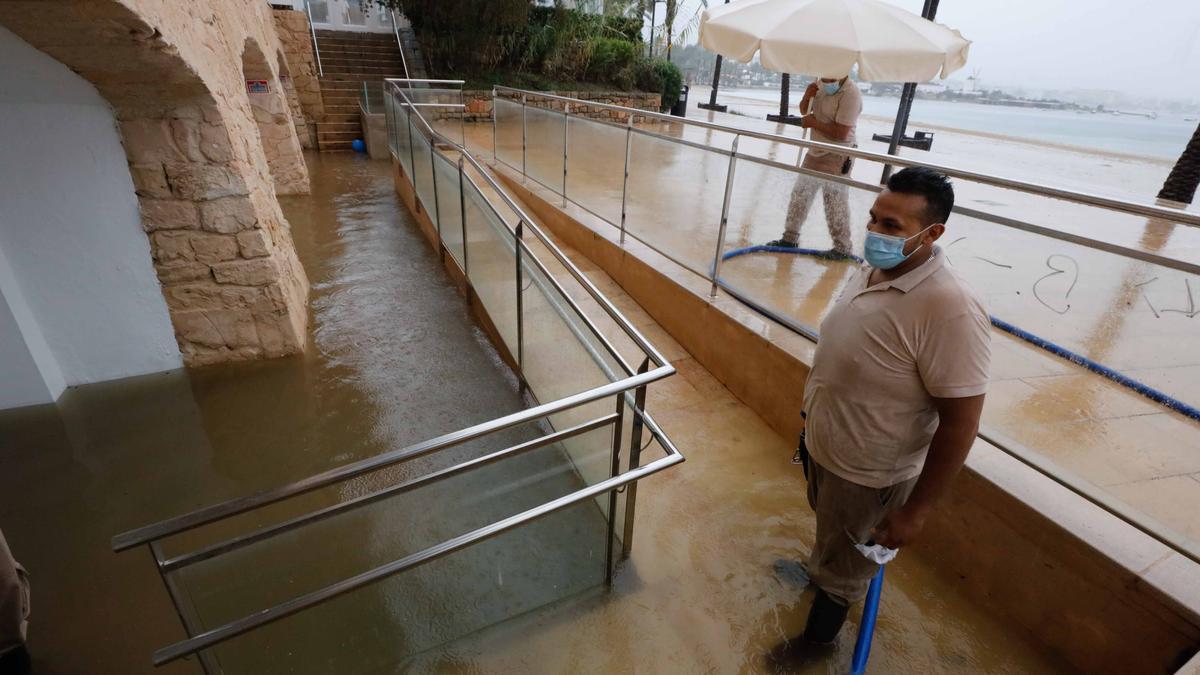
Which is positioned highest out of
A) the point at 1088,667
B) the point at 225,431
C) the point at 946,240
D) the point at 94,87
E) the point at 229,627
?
the point at 94,87

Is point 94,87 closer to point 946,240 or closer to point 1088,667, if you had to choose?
point 946,240

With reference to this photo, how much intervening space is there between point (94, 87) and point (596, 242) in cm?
363

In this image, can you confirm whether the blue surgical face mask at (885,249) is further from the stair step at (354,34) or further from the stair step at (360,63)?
the stair step at (354,34)

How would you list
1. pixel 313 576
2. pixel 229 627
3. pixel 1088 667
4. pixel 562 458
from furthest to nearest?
pixel 562 458, pixel 313 576, pixel 1088 667, pixel 229 627

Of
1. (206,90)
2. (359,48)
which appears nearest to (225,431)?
(206,90)

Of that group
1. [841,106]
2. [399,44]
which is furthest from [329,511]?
[399,44]

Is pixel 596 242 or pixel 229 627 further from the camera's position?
pixel 596 242

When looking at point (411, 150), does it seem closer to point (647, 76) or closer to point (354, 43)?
point (354, 43)

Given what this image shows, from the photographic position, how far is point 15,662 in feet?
6.56

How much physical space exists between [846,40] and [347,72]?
14.0 meters

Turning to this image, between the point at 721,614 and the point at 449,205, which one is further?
the point at 449,205

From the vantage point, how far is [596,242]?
536 cm

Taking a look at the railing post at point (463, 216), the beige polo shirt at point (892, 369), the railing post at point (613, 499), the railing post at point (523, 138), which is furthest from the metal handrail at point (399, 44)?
the beige polo shirt at point (892, 369)

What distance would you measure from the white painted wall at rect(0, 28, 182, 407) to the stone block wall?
33.7 ft
